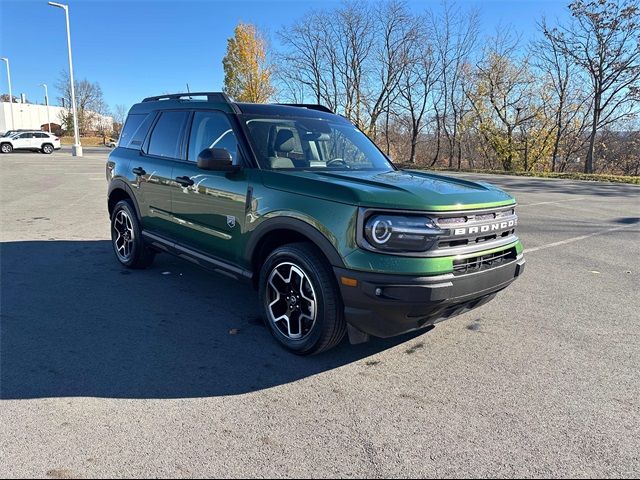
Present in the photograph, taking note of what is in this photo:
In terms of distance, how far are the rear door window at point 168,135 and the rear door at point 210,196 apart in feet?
0.75

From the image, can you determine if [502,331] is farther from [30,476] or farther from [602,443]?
[30,476]

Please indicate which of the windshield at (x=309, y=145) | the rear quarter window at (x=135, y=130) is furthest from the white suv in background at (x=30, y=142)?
the windshield at (x=309, y=145)

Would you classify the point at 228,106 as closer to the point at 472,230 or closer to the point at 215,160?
the point at 215,160

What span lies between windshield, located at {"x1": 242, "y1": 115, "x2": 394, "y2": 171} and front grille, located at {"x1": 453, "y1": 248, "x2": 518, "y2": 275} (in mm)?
1454

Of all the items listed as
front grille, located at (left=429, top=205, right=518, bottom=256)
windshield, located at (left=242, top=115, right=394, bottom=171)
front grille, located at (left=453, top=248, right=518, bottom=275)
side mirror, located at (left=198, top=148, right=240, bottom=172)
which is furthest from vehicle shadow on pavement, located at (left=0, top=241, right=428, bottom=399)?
windshield, located at (left=242, top=115, right=394, bottom=171)

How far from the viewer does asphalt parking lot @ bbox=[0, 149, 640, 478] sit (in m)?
2.38

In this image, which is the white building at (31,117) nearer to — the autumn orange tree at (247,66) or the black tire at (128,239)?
the autumn orange tree at (247,66)

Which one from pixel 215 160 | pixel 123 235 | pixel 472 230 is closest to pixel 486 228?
pixel 472 230

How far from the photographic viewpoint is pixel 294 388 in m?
3.07

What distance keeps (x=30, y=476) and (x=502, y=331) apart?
3.50 meters

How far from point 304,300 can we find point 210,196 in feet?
4.60

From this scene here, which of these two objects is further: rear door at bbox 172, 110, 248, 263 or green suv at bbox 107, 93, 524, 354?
rear door at bbox 172, 110, 248, 263

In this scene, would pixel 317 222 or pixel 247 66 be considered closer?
pixel 317 222

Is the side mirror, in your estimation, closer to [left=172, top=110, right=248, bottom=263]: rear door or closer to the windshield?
[left=172, top=110, right=248, bottom=263]: rear door
